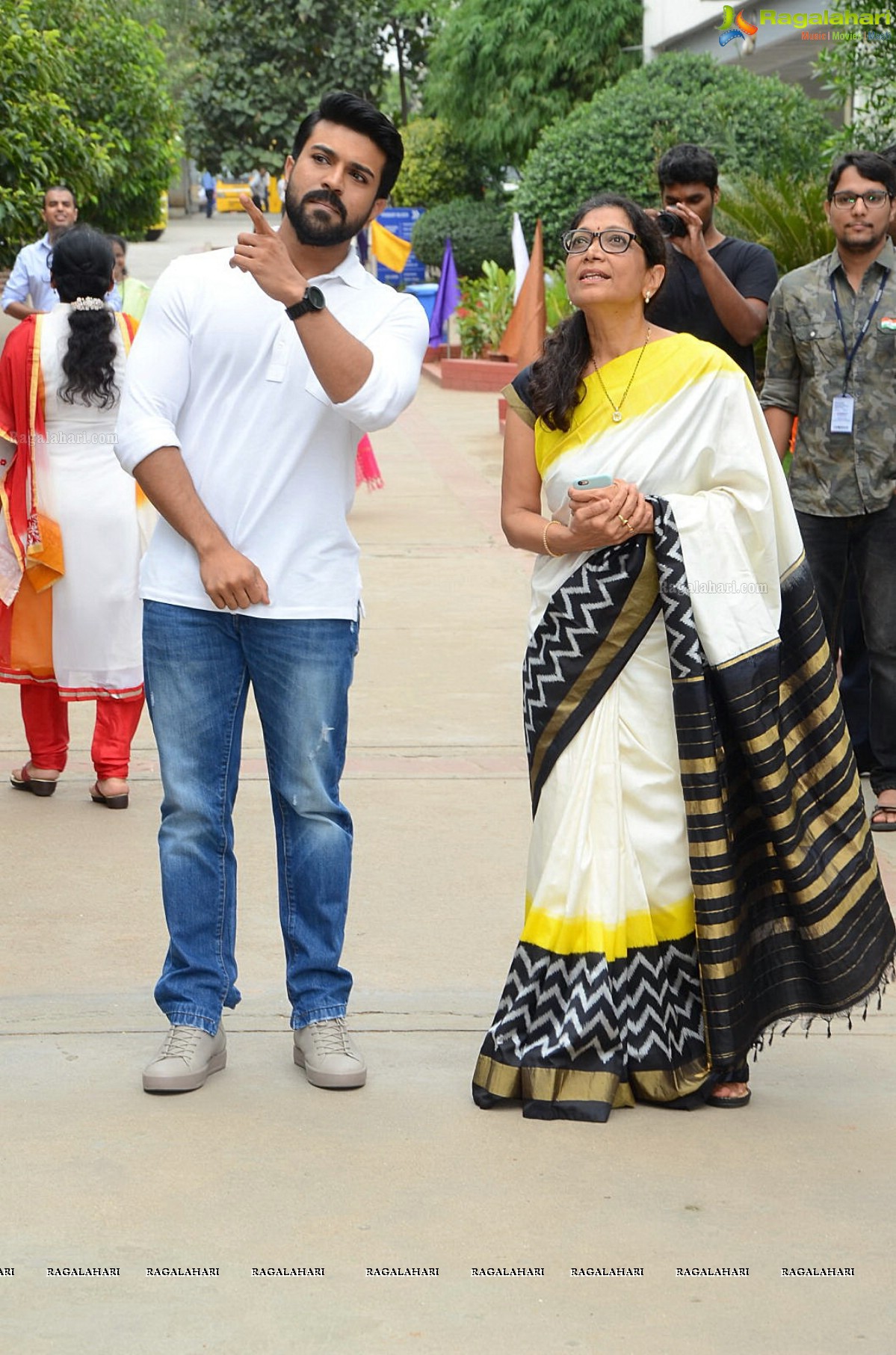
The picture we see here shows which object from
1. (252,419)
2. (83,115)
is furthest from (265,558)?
(83,115)

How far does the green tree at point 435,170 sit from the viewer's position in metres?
27.4

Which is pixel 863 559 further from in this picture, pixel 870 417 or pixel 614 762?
pixel 614 762

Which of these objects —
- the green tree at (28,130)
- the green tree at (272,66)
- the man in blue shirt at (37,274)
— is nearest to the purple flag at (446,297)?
the green tree at (28,130)

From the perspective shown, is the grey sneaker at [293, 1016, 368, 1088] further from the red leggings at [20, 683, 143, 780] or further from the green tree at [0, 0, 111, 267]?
the green tree at [0, 0, 111, 267]

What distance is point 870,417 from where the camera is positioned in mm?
5531

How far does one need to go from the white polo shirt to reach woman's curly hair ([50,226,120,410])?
2.13 meters

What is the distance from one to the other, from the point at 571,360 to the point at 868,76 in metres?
6.49

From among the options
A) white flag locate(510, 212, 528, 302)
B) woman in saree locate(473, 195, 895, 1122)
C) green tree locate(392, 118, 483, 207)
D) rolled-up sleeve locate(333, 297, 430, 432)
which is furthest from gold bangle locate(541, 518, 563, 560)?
green tree locate(392, 118, 483, 207)

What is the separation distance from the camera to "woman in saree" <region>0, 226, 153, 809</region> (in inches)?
227

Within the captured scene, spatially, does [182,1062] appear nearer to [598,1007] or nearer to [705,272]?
[598,1007]

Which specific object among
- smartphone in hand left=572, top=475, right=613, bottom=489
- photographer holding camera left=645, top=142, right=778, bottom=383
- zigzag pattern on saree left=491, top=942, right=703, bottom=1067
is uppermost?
photographer holding camera left=645, top=142, right=778, bottom=383

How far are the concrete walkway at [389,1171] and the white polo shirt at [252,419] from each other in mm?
1049

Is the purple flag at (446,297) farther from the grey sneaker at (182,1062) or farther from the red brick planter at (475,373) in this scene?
the grey sneaker at (182,1062)

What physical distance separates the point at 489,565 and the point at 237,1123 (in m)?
6.60
